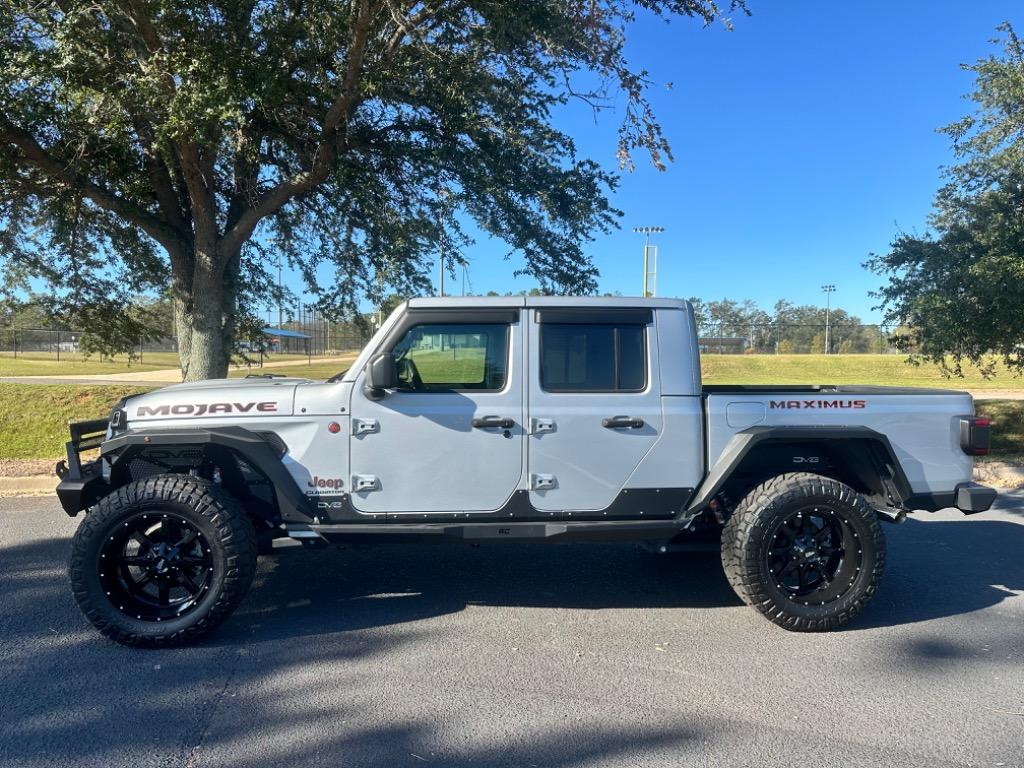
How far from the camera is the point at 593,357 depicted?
405 cm

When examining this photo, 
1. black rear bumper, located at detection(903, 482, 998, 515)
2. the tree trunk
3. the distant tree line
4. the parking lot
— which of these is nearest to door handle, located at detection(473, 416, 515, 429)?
the parking lot

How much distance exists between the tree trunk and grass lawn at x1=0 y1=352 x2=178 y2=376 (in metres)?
14.3

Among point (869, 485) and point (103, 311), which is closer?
point (869, 485)

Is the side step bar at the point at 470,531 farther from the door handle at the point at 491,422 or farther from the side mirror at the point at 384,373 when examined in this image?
the side mirror at the point at 384,373

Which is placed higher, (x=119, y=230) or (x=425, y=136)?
(x=425, y=136)

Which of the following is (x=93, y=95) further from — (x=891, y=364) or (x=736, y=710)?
(x=891, y=364)

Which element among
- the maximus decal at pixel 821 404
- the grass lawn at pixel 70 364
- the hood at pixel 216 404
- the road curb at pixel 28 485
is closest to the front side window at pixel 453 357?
the hood at pixel 216 404

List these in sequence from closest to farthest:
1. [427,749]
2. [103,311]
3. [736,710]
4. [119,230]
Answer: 1. [427,749]
2. [736,710]
3. [119,230]
4. [103,311]

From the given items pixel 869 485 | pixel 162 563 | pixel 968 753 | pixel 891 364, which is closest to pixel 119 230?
pixel 162 563

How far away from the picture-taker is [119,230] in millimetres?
10336

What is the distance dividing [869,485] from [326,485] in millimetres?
3341

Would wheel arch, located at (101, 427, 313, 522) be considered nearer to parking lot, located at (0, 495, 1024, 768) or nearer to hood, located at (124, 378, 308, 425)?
hood, located at (124, 378, 308, 425)

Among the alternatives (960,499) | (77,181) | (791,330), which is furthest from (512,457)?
(791,330)

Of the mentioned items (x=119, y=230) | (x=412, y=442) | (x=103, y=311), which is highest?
(x=119, y=230)
